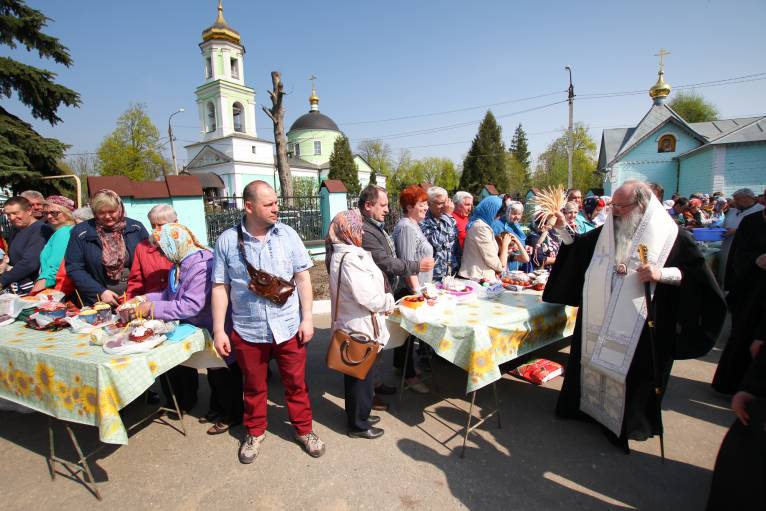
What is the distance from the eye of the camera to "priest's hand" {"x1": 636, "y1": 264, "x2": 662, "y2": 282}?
98.3 inches

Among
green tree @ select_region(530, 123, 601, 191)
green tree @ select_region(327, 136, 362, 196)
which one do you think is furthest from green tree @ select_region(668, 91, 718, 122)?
green tree @ select_region(327, 136, 362, 196)

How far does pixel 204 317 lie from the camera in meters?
2.88

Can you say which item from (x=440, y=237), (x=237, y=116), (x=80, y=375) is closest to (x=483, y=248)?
(x=440, y=237)

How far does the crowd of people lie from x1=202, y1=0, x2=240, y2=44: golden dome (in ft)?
114

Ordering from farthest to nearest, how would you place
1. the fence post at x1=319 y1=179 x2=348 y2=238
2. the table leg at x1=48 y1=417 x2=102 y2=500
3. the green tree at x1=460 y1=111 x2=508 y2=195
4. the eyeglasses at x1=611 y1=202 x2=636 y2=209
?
the green tree at x1=460 y1=111 x2=508 y2=195, the fence post at x1=319 y1=179 x2=348 y2=238, the eyeglasses at x1=611 y1=202 x2=636 y2=209, the table leg at x1=48 y1=417 x2=102 y2=500

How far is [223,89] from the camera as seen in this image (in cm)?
3262

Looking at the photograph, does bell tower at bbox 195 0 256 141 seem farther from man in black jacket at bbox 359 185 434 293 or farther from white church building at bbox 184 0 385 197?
man in black jacket at bbox 359 185 434 293

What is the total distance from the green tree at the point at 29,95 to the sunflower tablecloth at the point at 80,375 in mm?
11119

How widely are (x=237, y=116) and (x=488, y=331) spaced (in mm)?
38837

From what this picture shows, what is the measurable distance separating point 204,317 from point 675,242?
346cm

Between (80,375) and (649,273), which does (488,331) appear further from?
(80,375)

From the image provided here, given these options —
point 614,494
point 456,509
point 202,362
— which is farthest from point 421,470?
point 202,362

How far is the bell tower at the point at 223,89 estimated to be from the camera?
3183cm

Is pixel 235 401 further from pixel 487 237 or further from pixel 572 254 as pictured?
pixel 572 254
